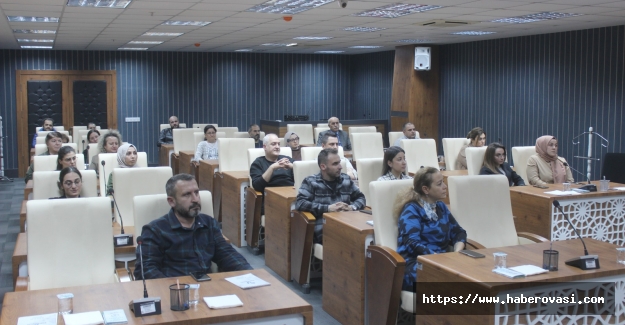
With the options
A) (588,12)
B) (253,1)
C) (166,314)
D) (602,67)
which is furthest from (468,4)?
(166,314)

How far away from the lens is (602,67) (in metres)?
10.2

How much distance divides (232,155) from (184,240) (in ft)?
14.1

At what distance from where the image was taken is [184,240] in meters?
3.74

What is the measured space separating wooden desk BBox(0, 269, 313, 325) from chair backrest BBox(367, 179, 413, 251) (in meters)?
1.20

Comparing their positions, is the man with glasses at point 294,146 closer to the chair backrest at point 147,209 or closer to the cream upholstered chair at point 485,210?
the cream upholstered chair at point 485,210

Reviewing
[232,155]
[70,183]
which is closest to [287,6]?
[232,155]

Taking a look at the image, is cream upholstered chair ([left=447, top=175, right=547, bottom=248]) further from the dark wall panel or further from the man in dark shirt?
the dark wall panel

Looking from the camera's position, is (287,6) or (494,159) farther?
(287,6)

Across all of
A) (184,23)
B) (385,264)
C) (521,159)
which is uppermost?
(184,23)

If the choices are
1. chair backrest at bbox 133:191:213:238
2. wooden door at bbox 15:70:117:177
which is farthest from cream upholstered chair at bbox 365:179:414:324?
wooden door at bbox 15:70:117:177

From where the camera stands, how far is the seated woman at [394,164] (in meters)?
5.52

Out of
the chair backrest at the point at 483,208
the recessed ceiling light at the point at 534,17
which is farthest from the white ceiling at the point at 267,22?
the chair backrest at the point at 483,208

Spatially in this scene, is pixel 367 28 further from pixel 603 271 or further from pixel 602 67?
pixel 603 271

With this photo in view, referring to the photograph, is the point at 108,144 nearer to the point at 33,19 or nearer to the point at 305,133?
the point at 33,19
